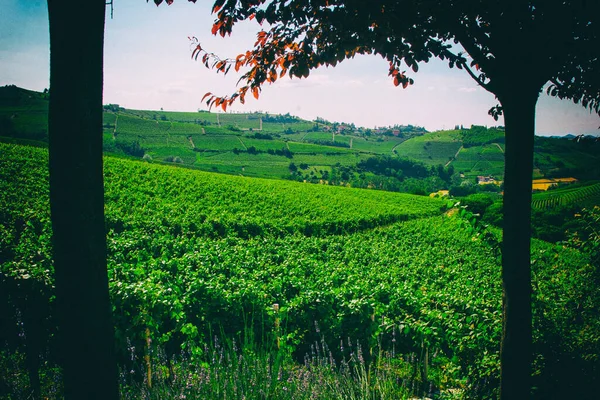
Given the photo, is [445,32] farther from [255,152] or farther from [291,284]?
[255,152]

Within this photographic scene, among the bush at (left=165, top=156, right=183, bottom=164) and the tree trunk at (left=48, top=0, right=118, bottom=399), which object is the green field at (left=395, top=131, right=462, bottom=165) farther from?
the tree trunk at (left=48, top=0, right=118, bottom=399)

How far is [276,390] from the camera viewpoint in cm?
344

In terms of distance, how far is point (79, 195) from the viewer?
2162mm

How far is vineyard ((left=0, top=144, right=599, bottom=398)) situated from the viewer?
4539 millimetres

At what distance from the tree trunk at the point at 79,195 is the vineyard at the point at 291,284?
1.80m

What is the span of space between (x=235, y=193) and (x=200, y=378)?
35.7m

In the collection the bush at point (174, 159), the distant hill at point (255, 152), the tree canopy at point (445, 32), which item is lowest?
the tree canopy at point (445, 32)

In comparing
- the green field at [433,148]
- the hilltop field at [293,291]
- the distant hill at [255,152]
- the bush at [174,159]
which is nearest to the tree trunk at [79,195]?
the hilltop field at [293,291]

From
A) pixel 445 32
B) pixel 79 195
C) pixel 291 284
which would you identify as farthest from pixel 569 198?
pixel 79 195

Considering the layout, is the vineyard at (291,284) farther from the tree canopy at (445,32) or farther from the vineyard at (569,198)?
the vineyard at (569,198)

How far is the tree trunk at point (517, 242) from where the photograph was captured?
9.39 ft

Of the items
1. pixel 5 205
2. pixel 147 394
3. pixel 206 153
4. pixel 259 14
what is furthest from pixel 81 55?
pixel 206 153

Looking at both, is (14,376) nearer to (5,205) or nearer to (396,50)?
(396,50)

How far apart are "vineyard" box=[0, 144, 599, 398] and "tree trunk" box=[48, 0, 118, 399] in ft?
5.92
